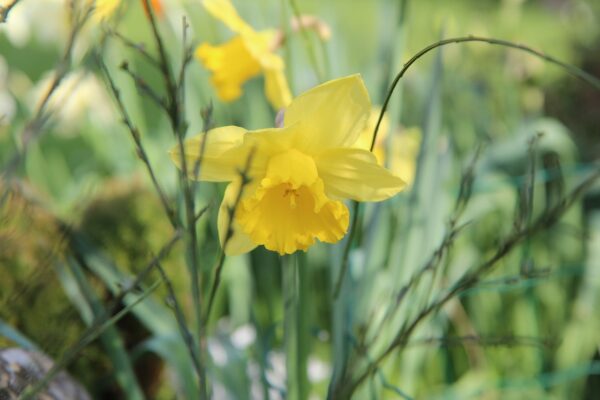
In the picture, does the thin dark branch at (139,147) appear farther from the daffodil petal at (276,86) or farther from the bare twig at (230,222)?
the daffodil petal at (276,86)

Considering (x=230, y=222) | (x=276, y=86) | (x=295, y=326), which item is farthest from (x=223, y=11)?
(x=230, y=222)

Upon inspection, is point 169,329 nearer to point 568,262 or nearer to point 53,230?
point 53,230

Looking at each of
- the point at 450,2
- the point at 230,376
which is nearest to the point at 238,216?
the point at 230,376

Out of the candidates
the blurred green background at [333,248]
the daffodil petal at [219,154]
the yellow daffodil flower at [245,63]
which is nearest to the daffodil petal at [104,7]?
the blurred green background at [333,248]

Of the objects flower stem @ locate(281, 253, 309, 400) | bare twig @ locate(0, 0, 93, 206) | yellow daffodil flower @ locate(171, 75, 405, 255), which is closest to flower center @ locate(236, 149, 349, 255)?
yellow daffodil flower @ locate(171, 75, 405, 255)

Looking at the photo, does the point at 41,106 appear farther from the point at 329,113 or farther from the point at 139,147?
the point at 329,113

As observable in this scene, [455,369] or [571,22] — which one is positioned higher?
[571,22]
